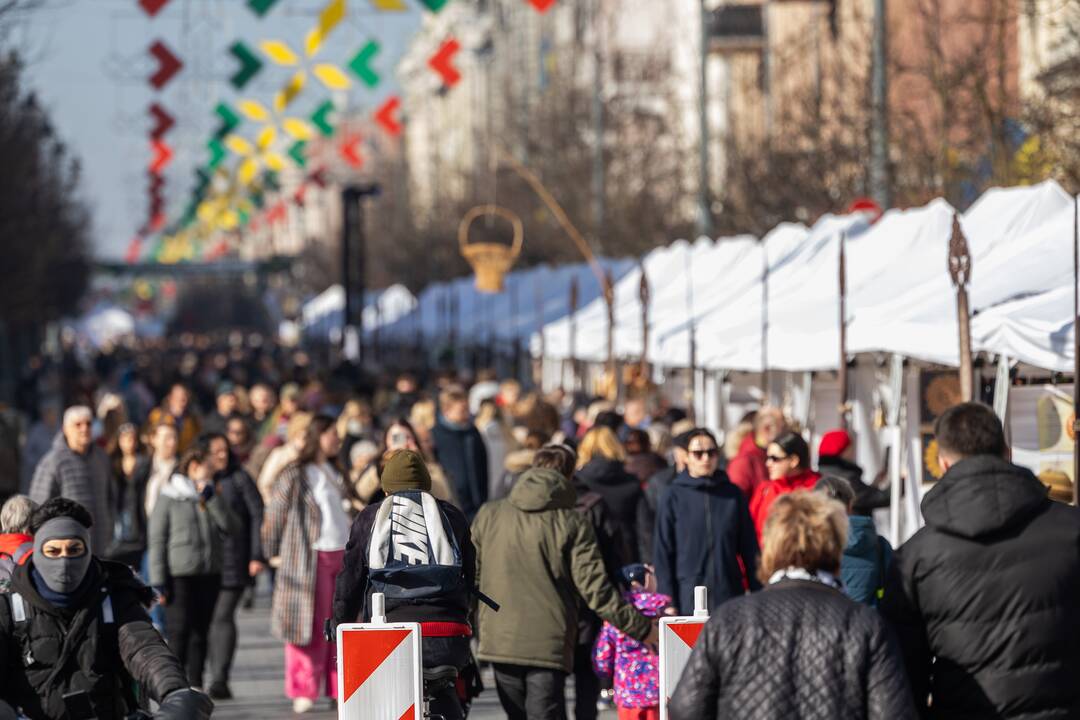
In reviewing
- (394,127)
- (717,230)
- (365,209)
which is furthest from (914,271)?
(365,209)

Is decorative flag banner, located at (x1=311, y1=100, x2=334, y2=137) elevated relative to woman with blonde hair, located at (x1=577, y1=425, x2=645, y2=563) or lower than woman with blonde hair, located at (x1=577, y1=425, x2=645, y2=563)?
elevated

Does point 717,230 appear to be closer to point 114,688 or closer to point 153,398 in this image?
point 153,398

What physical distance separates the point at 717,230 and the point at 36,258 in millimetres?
16733

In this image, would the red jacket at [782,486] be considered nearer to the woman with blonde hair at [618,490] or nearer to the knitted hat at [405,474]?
the woman with blonde hair at [618,490]

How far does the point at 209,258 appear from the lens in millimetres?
142250

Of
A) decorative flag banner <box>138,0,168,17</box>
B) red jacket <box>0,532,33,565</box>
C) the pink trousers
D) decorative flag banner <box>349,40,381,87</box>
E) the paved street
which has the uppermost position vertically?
decorative flag banner <box>349,40,381,87</box>

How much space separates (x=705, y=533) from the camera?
10.0 meters

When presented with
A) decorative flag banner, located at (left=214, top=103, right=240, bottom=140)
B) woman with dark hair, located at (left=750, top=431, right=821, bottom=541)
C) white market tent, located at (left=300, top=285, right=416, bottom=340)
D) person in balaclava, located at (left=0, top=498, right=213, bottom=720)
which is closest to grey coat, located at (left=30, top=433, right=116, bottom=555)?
woman with dark hair, located at (left=750, top=431, right=821, bottom=541)

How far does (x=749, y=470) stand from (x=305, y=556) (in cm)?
251

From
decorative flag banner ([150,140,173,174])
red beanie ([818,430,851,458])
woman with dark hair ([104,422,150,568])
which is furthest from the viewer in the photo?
decorative flag banner ([150,140,173,174])

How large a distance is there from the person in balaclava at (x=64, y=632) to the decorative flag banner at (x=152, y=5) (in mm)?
18093

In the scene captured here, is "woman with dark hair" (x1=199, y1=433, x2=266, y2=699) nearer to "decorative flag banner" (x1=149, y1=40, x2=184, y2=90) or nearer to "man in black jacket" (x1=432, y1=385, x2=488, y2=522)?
"man in black jacket" (x1=432, y1=385, x2=488, y2=522)

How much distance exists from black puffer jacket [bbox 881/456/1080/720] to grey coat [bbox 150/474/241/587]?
6.75 meters

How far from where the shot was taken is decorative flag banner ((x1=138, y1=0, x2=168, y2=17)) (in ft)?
79.0
